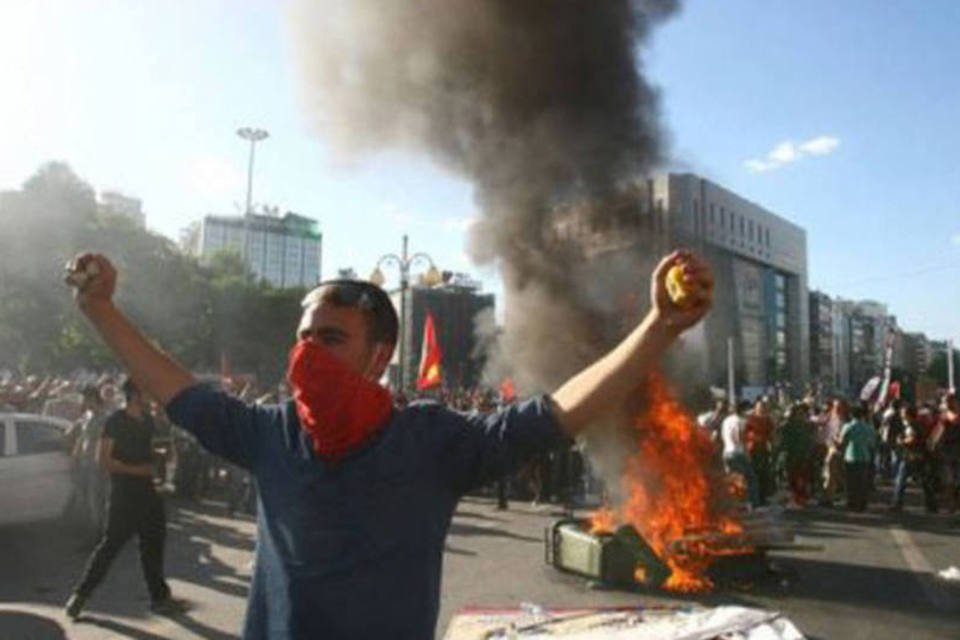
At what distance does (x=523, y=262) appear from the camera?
47.8ft

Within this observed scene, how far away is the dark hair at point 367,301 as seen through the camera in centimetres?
197

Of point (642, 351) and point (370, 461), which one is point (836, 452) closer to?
point (642, 351)

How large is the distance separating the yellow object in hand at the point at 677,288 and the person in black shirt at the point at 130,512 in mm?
6069

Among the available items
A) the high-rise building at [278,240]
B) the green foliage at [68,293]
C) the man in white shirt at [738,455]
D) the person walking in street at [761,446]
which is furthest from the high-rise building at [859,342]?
the man in white shirt at [738,455]

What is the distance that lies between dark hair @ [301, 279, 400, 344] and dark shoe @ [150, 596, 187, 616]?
583 centimetres

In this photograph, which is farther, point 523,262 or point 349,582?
point 523,262

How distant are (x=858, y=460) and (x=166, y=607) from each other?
35.4ft

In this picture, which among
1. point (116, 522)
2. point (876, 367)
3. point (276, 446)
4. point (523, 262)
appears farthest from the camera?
point (876, 367)

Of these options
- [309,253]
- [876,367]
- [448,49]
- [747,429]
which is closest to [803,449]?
[747,429]

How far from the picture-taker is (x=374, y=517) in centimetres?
182

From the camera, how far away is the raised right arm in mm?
2162

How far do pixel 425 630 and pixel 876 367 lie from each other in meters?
151

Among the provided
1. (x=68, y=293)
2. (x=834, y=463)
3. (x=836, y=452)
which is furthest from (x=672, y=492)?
(x=68, y=293)

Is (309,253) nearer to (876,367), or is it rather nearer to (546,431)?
(876,367)
